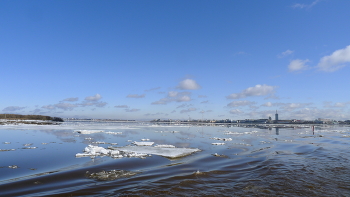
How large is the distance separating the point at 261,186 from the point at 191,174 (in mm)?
2770

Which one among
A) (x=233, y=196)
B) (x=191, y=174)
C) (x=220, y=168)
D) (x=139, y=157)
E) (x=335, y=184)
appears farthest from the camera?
(x=139, y=157)

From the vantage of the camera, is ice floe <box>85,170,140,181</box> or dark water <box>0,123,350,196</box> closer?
dark water <box>0,123,350,196</box>

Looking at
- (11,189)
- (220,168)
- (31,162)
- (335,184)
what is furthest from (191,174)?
(31,162)

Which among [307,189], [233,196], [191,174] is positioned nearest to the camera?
[233,196]

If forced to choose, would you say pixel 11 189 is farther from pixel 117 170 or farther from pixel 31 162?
pixel 31 162

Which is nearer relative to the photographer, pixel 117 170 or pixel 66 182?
pixel 66 182

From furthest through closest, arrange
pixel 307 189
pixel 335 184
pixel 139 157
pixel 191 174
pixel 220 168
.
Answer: pixel 139 157 → pixel 220 168 → pixel 191 174 → pixel 335 184 → pixel 307 189

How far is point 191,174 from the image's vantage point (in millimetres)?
8828

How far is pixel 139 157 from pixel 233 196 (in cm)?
715

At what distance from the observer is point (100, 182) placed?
749cm

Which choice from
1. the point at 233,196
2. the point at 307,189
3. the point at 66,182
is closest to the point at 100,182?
the point at 66,182

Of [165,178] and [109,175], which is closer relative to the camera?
[165,178]

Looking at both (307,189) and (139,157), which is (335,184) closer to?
(307,189)

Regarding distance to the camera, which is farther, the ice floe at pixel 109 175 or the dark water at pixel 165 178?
the ice floe at pixel 109 175
